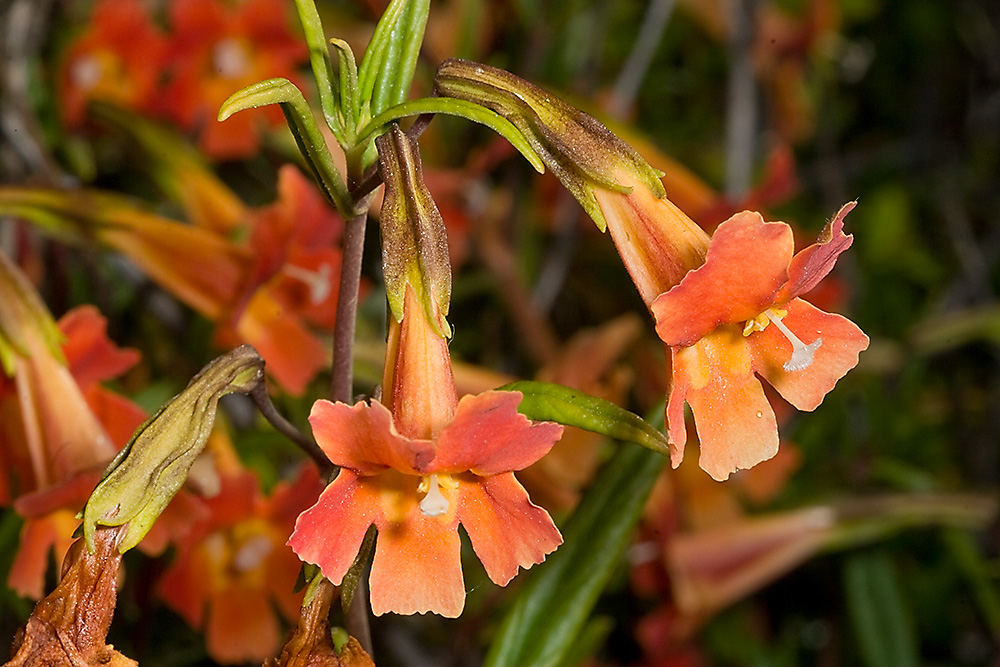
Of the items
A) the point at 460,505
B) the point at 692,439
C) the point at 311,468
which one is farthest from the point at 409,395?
the point at 692,439

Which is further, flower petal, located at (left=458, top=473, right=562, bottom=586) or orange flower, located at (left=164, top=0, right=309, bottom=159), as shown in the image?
orange flower, located at (left=164, top=0, right=309, bottom=159)

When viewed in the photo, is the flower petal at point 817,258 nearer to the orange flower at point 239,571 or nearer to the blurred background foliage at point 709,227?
the orange flower at point 239,571

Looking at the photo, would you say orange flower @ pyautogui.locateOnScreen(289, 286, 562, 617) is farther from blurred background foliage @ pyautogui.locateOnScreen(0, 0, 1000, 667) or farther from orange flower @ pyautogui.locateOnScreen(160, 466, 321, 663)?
blurred background foliage @ pyautogui.locateOnScreen(0, 0, 1000, 667)

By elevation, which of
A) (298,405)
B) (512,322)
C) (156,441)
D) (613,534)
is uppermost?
(156,441)

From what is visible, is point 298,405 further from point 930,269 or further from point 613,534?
point 930,269

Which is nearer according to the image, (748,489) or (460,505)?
(460,505)

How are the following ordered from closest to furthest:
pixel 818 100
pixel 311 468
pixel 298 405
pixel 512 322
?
pixel 311 468, pixel 298 405, pixel 512 322, pixel 818 100

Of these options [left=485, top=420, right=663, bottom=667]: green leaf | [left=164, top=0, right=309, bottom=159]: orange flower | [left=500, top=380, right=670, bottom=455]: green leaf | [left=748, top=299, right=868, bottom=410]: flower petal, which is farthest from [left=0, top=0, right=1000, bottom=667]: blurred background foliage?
[left=748, top=299, right=868, bottom=410]: flower petal
